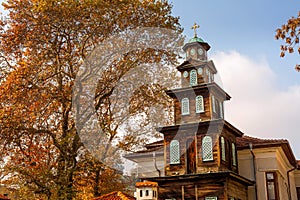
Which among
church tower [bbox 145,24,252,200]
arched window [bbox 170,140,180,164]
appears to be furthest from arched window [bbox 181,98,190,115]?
arched window [bbox 170,140,180,164]

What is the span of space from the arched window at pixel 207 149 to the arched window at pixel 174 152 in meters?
1.28

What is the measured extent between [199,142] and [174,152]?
51.7 inches

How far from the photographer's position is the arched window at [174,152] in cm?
1834

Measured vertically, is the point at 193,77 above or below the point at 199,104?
above

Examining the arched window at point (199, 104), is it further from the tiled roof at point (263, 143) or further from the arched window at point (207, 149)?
the tiled roof at point (263, 143)

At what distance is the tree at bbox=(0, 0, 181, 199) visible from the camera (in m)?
19.1

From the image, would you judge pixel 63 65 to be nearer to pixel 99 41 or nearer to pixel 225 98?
pixel 99 41

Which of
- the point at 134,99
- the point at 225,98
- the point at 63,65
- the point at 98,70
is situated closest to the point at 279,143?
the point at 225,98

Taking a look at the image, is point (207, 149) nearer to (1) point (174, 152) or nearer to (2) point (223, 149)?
(2) point (223, 149)

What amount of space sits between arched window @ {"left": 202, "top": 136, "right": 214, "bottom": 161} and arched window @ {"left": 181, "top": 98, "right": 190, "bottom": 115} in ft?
5.49

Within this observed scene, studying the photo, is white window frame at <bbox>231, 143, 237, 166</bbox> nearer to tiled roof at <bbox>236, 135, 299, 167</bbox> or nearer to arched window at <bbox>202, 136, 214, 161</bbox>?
tiled roof at <bbox>236, 135, 299, 167</bbox>

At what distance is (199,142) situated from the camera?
1797 cm

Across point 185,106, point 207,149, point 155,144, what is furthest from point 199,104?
point 155,144

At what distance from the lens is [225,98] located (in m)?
20.1
